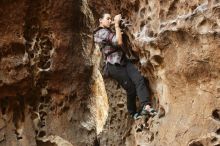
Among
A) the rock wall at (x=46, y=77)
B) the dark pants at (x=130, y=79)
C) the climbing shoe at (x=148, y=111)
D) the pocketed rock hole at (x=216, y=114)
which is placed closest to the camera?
the pocketed rock hole at (x=216, y=114)

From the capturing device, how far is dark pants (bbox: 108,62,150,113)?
5.91 metres

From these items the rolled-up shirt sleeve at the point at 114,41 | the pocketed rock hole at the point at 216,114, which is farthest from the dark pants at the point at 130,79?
the pocketed rock hole at the point at 216,114

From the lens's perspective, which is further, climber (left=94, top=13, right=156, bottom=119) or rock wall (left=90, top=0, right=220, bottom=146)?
climber (left=94, top=13, right=156, bottom=119)

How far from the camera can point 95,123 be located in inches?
282

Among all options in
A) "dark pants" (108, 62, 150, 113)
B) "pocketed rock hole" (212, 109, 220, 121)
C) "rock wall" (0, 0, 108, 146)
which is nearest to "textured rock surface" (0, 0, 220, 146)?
"rock wall" (0, 0, 108, 146)

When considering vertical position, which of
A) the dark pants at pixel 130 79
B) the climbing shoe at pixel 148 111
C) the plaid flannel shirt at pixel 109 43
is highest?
the plaid flannel shirt at pixel 109 43

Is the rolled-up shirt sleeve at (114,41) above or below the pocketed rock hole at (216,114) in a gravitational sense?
above

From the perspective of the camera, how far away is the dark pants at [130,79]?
5.91m

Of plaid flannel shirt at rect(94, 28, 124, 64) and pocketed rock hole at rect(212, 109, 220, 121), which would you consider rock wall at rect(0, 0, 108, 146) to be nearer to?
plaid flannel shirt at rect(94, 28, 124, 64)

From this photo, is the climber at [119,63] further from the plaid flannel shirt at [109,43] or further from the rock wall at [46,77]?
the rock wall at [46,77]

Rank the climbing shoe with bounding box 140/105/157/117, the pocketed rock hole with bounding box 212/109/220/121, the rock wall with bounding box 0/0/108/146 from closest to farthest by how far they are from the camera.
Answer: the pocketed rock hole with bounding box 212/109/220/121 → the climbing shoe with bounding box 140/105/157/117 → the rock wall with bounding box 0/0/108/146

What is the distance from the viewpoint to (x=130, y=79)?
6008 millimetres

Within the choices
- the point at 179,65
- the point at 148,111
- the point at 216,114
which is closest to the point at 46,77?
the point at 148,111

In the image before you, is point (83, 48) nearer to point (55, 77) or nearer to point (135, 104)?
point (55, 77)
